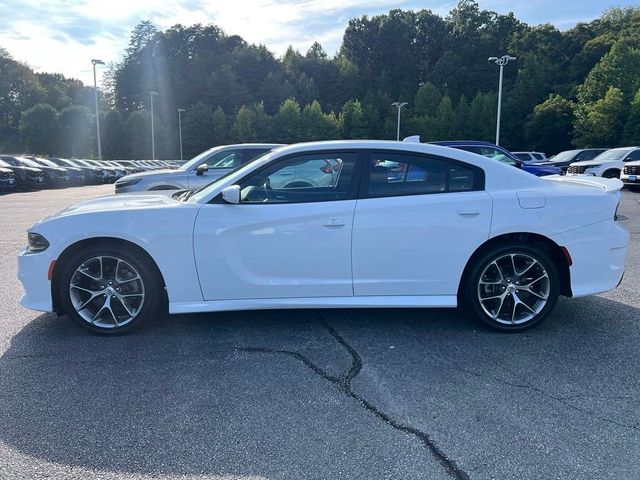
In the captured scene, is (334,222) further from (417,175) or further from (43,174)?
(43,174)

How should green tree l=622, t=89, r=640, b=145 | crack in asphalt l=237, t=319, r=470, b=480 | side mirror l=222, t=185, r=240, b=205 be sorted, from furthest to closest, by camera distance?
1. green tree l=622, t=89, r=640, b=145
2. side mirror l=222, t=185, r=240, b=205
3. crack in asphalt l=237, t=319, r=470, b=480

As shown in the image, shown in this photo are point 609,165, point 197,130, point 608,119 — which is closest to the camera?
point 609,165

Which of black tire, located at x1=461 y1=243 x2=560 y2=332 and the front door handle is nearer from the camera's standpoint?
the front door handle

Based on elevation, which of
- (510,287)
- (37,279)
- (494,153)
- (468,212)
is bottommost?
(510,287)

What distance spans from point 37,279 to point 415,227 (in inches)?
120

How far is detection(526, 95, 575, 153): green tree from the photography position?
58.6m

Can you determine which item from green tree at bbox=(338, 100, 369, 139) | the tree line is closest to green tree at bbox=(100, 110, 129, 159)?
the tree line

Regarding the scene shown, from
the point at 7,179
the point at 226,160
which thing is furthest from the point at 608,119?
the point at 7,179

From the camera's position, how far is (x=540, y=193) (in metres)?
4.09

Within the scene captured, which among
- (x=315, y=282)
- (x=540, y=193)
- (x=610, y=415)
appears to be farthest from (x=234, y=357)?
(x=540, y=193)

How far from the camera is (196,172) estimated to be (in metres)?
9.97

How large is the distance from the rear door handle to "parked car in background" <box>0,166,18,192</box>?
19.8 m

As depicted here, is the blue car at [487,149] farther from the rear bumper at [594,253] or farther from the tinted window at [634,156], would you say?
the rear bumper at [594,253]

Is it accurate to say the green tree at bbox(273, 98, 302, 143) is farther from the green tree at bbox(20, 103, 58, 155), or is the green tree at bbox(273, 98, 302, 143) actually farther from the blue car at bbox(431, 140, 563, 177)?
the blue car at bbox(431, 140, 563, 177)
